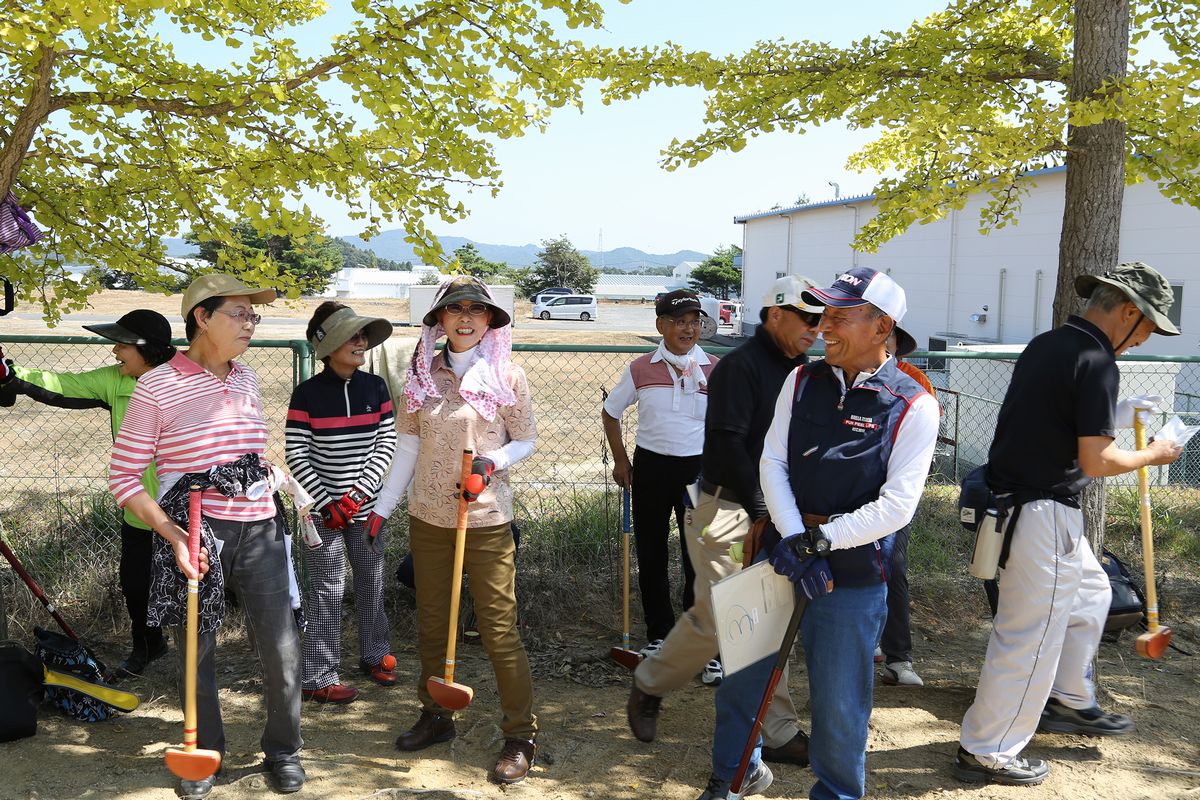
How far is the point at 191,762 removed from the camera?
3.18 meters

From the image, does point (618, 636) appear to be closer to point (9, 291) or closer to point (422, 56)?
point (422, 56)

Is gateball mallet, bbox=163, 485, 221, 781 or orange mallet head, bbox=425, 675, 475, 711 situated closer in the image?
gateball mallet, bbox=163, 485, 221, 781

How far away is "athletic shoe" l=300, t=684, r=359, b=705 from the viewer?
4.27m

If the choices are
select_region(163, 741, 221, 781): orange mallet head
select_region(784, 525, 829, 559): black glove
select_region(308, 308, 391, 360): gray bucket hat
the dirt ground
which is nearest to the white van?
select_region(308, 308, 391, 360): gray bucket hat

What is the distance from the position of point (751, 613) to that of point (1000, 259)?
21045 mm

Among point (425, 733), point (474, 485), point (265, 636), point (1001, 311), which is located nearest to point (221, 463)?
point (265, 636)

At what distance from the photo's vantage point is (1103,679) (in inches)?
181

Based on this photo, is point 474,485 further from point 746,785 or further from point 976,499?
point 976,499

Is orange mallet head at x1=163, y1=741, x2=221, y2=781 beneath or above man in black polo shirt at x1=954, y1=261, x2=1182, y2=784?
beneath

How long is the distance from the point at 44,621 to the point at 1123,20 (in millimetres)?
6145

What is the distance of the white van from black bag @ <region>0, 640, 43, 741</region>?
137 feet

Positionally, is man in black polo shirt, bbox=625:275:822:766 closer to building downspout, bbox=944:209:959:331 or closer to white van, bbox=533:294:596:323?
building downspout, bbox=944:209:959:331

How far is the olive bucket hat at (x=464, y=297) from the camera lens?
11.5 ft

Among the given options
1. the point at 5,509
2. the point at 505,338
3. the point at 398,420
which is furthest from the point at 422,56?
the point at 5,509
